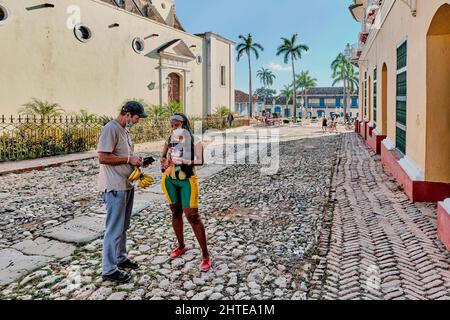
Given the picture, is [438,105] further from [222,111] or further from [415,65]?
[222,111]

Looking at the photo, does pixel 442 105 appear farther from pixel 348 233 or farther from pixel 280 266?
pixel 280 266

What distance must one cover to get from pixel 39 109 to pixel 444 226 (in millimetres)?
14241

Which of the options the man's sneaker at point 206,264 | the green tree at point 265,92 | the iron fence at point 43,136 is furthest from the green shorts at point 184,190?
the green tree at point 265,92

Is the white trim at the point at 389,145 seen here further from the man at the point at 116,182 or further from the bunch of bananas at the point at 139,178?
the man at the point at 116,182

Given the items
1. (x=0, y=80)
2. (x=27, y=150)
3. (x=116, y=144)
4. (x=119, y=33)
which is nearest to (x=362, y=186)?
(x=116, y=144)

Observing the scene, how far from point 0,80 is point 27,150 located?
3276 mm

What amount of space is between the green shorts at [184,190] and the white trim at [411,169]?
406 centimetres

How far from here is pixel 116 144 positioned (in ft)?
11.5

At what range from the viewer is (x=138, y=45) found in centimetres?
2067

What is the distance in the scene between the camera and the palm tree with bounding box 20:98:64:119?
1439 centimetres

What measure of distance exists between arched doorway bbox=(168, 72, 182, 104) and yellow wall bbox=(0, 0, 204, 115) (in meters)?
1.94

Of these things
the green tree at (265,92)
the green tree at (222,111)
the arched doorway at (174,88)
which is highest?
the green tree at (265,92)

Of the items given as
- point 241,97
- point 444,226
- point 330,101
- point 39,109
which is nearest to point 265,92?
point 330,101

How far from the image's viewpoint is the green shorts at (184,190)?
148 inches
